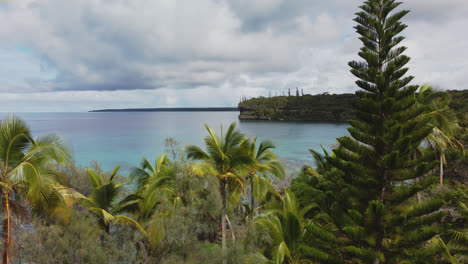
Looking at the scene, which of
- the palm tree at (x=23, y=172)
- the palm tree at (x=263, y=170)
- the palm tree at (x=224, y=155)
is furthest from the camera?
the palm tree at (x=263, y=170)

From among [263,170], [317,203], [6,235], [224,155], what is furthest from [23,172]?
[317,203]

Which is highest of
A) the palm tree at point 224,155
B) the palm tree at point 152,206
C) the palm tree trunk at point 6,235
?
the palm tree at point 224,155

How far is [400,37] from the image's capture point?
747cm

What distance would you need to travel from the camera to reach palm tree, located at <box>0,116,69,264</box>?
5.19 meters

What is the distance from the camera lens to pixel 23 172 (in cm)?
516

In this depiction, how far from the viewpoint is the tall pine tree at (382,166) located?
7.07m

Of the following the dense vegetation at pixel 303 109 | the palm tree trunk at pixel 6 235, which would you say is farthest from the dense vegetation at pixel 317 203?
the dense vegetation at pixel 303 109

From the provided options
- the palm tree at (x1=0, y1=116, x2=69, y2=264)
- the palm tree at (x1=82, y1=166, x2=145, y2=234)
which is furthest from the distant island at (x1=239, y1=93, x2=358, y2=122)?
the palm tree at (x1=0, y1=116, x2=69, y2=264)

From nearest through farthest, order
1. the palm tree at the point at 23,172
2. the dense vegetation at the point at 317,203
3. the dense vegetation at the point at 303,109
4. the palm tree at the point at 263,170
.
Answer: the palm tree at the point at 23,172 → the dense vegetation at the point at 317,203 → the palm tree at the point at 263,170 → the dense vegetation at the point at 303,109

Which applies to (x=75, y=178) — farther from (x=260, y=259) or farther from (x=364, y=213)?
(x=364, y=213)

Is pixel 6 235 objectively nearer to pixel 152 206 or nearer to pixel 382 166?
pixel 152 206

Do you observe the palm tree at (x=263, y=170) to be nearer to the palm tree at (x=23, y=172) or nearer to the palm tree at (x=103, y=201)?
the palm tree at (x=103, y=201)

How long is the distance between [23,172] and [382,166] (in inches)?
306

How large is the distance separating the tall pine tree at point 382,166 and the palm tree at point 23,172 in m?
6.32
